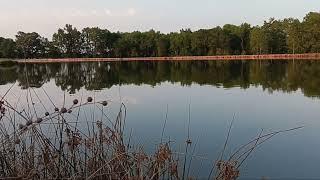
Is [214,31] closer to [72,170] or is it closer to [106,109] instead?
[106,109]

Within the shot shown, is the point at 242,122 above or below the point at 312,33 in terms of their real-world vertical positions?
below

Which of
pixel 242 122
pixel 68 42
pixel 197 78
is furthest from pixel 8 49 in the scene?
pixel 242 122

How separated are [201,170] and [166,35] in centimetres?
9866

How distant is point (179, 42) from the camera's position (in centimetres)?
9756

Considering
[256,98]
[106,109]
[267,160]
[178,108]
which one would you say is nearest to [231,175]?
[267,160]

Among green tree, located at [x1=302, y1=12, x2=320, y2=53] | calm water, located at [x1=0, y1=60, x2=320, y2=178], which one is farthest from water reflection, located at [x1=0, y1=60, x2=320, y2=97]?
green tree, located at [x1=302, y1=12, x2=320, y2=53]

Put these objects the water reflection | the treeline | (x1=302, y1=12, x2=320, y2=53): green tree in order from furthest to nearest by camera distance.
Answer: the treeline → (x1=302, y1=12, x2=320, y2=53): green tree → the water reflection

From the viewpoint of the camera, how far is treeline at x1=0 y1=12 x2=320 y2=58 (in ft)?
267

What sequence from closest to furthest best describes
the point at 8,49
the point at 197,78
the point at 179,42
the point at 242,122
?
the point at 242,122
the point at 197,78
the point at 179,42
the point at 8,49

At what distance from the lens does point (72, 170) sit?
193 inches

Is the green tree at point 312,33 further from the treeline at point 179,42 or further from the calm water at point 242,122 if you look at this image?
the calm water at point 242,122

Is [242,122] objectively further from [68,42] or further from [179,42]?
[68,42]

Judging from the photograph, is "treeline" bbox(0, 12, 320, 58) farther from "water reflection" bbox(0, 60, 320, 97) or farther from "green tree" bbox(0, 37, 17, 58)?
"water reflection" bbox(0, 60, 320, 97)

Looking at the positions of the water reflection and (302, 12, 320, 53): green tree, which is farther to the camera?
(302, 12, 320, 53): green tree
